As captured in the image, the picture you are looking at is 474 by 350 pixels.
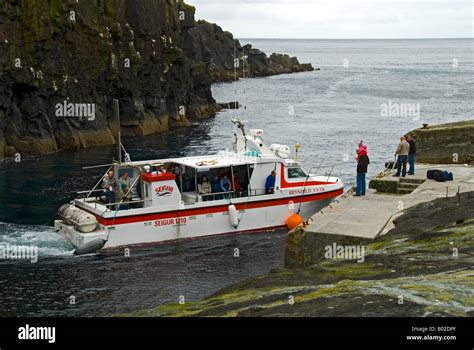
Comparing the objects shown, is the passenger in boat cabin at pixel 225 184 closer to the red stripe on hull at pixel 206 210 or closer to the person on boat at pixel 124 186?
the red stripe on hull at pixel 206 210

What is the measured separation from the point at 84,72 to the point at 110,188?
106ft

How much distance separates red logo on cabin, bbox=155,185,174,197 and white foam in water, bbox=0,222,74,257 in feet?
13.6

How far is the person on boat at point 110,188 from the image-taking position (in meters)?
28.8

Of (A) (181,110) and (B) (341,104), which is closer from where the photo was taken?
(A) (181,110)

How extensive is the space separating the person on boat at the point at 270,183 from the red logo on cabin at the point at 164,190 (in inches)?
181

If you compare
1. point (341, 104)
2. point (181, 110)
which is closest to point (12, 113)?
point (181, 110)

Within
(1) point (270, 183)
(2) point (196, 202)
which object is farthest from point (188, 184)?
(1) point (270, 183)
